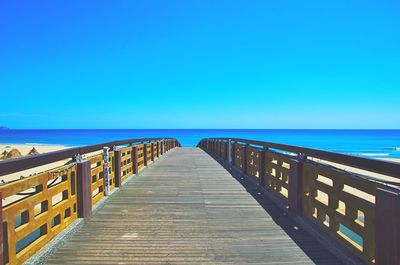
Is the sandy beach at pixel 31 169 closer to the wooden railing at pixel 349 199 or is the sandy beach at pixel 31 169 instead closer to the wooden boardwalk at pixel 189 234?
the wooden boardwalk at pixel 189 234

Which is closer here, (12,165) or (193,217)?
(12,165)

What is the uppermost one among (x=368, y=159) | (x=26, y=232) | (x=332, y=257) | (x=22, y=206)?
(x=368, y=159)

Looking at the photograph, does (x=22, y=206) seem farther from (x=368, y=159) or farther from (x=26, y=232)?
(x=368, y=159)

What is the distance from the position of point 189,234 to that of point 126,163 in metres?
4.47

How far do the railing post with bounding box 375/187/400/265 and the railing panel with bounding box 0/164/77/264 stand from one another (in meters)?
3.04

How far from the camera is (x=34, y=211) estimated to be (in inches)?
146

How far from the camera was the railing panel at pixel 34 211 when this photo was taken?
2.84 m

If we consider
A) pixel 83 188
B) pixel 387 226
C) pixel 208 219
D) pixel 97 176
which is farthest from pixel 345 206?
pixel 97 176

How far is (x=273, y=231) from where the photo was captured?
14.0 ft

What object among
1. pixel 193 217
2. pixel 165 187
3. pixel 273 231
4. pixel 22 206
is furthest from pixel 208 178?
pixel 22 206

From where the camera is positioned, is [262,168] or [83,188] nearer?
[83,188]

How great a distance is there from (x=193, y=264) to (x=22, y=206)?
1683 mm

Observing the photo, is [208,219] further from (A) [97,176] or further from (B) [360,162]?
(B) [360,162]

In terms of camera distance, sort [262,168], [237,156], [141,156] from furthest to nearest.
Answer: [141,156] < [237,156] < [262,168]
